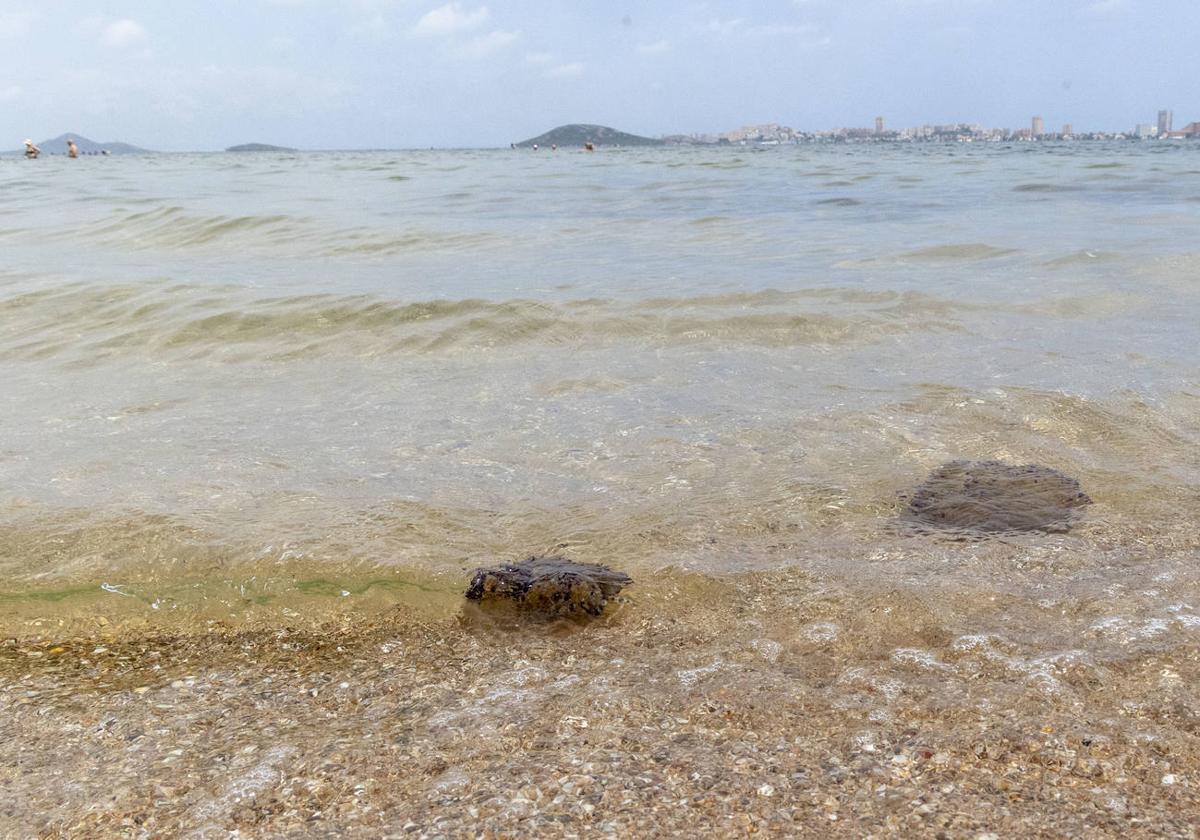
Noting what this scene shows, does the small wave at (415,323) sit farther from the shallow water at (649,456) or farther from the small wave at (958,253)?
the small wave at (958,253)

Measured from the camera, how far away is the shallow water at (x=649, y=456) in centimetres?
308

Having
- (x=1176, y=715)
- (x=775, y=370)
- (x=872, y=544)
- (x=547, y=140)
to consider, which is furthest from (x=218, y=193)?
(x=547, y=140)

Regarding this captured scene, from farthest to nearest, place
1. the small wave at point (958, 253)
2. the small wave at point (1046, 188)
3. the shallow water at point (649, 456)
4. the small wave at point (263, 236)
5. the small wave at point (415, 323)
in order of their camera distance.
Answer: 1. the small wave at point (1046, 188)
2. the small wave at point (263, 236)
3. the small wave at point (958, 253)
4. the small wave at point (415, 323)
5. the shallow water at point (649, 456)

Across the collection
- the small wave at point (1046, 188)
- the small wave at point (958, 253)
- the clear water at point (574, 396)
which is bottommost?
the clear water at point (574, 396)

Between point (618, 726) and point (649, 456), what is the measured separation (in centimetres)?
249

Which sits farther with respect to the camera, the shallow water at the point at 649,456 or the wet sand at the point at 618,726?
the shallow water at the point at 649,456

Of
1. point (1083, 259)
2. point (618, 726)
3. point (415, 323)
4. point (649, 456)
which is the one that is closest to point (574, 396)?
point (649, 456)

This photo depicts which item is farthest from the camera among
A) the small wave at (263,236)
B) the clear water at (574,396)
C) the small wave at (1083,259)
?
the small wave at (263,236)

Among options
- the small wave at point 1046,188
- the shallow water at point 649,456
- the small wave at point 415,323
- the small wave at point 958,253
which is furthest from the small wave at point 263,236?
the small wave at point 1046,188

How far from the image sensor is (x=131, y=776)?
237 centimetres

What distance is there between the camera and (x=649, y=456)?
16.3 ft

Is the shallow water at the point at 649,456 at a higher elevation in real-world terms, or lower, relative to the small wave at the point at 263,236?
lower

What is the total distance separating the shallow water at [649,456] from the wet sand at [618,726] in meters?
0.03

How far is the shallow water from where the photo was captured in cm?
308
